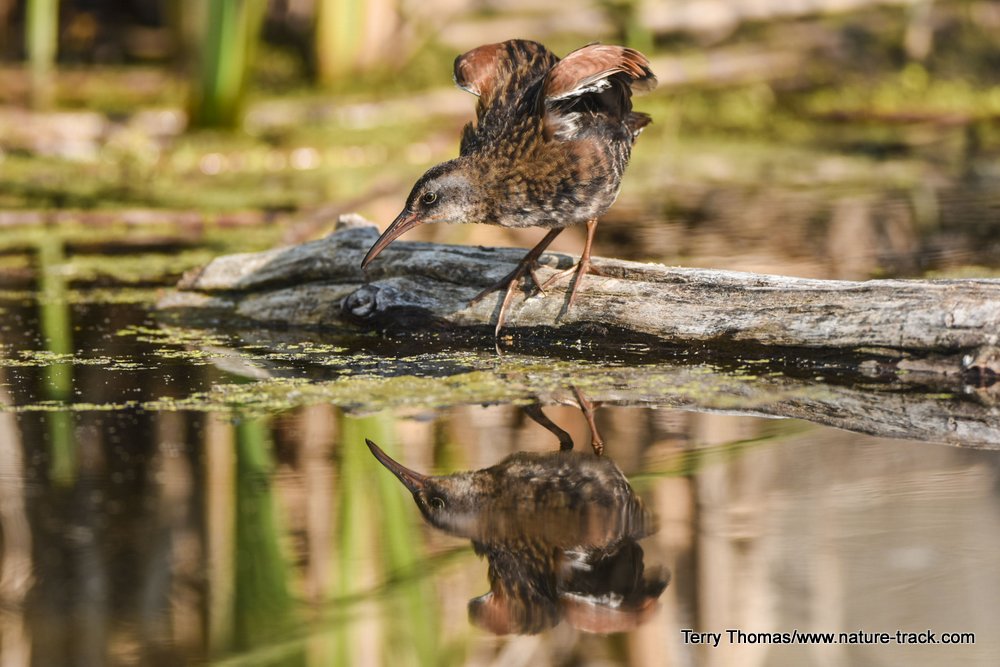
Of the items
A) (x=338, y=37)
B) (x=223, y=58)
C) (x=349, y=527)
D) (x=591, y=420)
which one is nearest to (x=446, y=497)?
(x=349, y=527)

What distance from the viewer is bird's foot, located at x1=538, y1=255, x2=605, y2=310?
4.98 meters

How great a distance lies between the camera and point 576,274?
5016 mm

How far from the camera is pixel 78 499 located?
363 cm

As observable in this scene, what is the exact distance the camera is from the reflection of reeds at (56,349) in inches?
155

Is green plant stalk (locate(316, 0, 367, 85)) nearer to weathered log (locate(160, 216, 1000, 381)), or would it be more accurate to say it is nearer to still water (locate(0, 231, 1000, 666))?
weathered log (locate(160, 216, 1000, 381))

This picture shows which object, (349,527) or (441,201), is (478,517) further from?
(441,201)

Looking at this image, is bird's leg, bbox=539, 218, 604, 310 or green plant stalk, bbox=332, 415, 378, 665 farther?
bird's leg, bbox=539, 218, 604, 310

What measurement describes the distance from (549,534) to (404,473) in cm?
62

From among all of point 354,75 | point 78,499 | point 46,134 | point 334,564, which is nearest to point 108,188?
point 46,134

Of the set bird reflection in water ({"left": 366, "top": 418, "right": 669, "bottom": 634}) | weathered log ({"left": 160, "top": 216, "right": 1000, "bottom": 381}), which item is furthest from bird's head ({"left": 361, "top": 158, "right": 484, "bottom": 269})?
bird reflection in water ({"left": 366, "top": 418, "right": 669, "bottom": 634})

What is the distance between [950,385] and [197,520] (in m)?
2.38

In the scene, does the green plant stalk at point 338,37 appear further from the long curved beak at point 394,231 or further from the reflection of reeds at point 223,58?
the long curved beak at point 394,231

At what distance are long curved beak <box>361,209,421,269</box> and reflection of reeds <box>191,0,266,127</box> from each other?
4.80 meters

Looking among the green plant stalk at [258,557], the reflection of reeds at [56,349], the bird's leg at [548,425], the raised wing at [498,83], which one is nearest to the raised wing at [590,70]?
the raised wing at [498,83]
